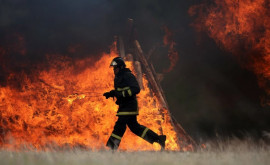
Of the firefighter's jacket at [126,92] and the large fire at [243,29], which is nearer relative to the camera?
the firefighter's jacket at [126,92]

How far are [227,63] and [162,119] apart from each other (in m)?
2.46

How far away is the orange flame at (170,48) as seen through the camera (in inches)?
341

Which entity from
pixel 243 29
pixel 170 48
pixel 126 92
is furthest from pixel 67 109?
pixel 243 29

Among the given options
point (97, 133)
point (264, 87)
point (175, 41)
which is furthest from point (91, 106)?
point (264, 87)

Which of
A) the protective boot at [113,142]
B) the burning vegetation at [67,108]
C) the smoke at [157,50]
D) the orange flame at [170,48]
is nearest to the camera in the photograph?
the protective boot at [113,142]

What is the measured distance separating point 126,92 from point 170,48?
4170mm

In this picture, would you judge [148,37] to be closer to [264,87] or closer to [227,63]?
[227,63]

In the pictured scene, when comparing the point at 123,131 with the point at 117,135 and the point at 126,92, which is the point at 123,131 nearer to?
the point at 117,135

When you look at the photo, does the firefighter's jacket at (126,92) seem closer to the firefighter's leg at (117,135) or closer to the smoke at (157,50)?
the firefighter's leg at (117,135)

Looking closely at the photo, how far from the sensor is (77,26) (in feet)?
28.9

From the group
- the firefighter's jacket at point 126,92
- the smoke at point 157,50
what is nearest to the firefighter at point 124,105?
the firefighter's jacket at point 126,92

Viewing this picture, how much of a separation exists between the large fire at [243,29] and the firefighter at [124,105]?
377cm

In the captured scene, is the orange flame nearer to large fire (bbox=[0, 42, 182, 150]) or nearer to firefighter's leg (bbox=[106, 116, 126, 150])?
large fire (bbox=[0, 42, 182, 150])

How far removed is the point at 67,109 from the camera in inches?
306
